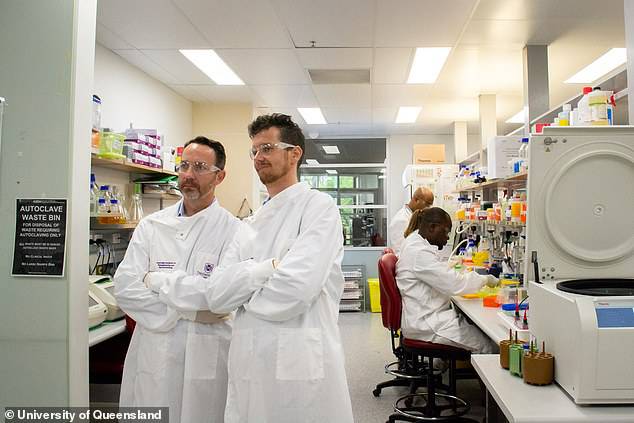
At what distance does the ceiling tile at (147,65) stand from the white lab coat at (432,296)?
2.69 meters

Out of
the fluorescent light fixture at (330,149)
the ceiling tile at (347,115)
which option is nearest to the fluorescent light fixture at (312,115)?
the ceiling tile at (347,115)

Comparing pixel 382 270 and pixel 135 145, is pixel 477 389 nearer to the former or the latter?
pixel 382 270

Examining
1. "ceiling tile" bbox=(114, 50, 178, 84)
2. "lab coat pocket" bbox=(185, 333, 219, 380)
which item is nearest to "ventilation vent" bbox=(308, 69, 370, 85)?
"ceiling tile" bbox=(114, 50, 178, 84)

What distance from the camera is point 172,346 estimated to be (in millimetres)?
1723

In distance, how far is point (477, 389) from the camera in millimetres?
3350

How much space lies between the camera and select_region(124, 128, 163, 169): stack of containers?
305 cm

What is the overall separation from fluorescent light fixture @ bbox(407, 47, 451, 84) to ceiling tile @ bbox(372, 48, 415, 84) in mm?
58

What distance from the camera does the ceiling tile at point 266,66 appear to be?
3.63 meters

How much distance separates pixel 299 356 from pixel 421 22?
8.17 ft

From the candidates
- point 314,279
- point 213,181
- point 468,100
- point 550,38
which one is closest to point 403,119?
point 468,100

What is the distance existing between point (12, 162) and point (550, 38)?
350cm

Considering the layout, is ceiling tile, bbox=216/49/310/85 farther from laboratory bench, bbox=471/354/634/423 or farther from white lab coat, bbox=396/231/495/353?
laboratory bench, bbox=471/354/634/423

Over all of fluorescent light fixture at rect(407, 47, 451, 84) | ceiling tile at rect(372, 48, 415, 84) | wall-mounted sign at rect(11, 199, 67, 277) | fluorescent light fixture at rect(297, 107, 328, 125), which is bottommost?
wall-mounted sign at rect(11, 199, 67, 277)

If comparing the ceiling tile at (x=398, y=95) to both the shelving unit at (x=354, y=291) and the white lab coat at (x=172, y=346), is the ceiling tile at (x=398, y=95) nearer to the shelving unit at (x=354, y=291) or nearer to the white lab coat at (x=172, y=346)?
the shelving unit at (x=354, y=291)
